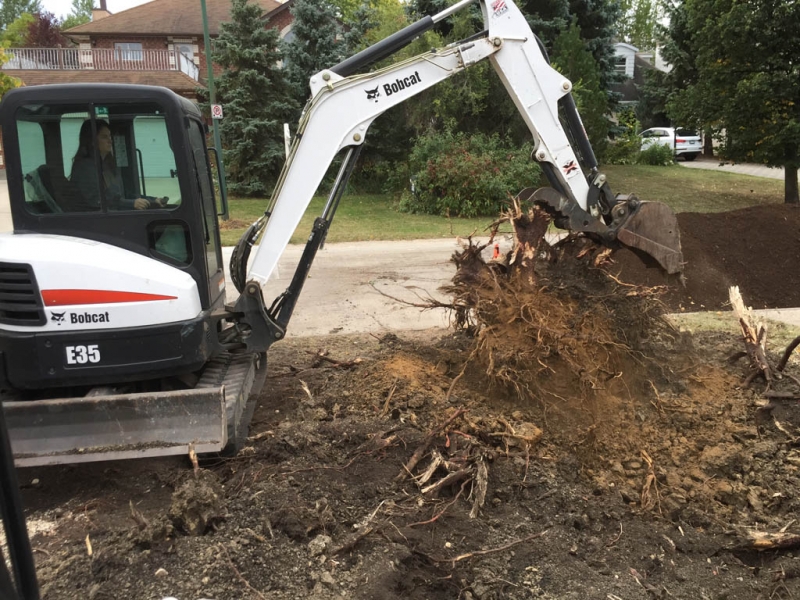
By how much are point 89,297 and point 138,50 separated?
33613mm

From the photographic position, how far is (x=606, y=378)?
5.54m

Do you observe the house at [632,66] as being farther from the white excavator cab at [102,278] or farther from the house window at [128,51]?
the white excavator cab at [102,278]

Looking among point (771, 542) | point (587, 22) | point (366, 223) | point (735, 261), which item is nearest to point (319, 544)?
point (771, 542)

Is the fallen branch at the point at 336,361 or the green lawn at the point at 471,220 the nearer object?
the fallen branch at the point at 336,361

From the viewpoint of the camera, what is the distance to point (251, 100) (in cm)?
2138

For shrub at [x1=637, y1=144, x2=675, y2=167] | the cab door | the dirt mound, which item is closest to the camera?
the cab door

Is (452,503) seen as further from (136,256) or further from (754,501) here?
(136,256)

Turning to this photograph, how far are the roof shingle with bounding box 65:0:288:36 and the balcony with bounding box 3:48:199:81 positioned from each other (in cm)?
186

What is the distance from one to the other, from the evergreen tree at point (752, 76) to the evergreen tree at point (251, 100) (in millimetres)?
12272

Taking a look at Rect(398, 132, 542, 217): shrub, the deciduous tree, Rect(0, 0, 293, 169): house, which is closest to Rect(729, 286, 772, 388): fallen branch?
Rect(398, 132, 542, 217): shrub

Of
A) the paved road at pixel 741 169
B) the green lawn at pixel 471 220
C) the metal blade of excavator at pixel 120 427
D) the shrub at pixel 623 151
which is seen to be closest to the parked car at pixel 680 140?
the paved road at pixel 741 169

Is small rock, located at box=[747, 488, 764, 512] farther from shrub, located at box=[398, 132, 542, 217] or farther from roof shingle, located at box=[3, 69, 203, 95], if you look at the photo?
roof shingle, located at box=[3, 69, 203, 95]

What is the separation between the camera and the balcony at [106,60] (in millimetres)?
31375

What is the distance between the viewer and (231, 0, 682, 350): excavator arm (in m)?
5.24
